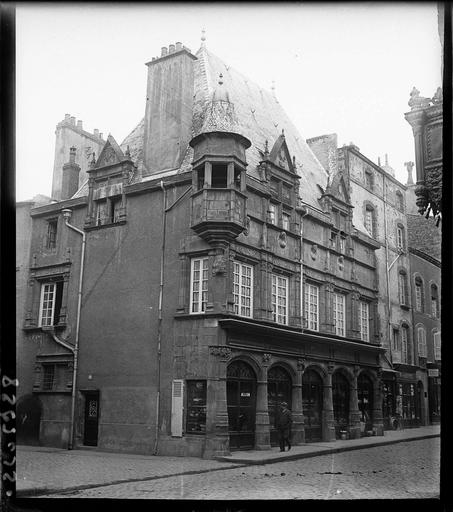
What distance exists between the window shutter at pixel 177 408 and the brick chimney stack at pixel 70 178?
322 inches

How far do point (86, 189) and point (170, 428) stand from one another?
9037 mm

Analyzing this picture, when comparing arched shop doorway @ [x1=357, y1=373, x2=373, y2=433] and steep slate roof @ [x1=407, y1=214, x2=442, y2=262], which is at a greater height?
steep slate roof @ [x1=407, y1=214, x2=442, y2=262]

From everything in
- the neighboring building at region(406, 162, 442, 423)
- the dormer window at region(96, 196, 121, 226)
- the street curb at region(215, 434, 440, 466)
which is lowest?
the street curb at region(215, 434, 440, 466)

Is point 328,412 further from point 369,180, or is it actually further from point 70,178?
point 70,178

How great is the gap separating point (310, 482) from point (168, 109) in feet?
45.3

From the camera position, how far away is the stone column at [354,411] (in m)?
21.5

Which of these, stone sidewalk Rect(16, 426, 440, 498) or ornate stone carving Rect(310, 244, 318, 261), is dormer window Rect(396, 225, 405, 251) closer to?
ornate stone carving Rect(310, 244, 318, 261)

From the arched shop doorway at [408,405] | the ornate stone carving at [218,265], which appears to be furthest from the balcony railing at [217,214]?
the arched shop doorway at [408,405]

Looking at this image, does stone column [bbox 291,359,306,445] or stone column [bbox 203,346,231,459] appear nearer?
stone column [bbox 203,346,231,459]

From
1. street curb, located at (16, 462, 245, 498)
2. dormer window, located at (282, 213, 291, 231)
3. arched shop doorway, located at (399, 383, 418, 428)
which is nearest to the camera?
street curb, located at (16, 462, 245, 498)

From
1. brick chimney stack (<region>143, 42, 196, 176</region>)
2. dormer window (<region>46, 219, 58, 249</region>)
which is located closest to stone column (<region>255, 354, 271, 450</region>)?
brick chimney stack (<region>143, 42, 196, 176</region>)

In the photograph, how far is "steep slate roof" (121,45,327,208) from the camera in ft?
71.2

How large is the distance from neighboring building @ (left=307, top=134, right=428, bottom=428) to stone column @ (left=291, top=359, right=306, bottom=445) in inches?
129

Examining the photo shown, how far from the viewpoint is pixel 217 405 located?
18.0 meters
